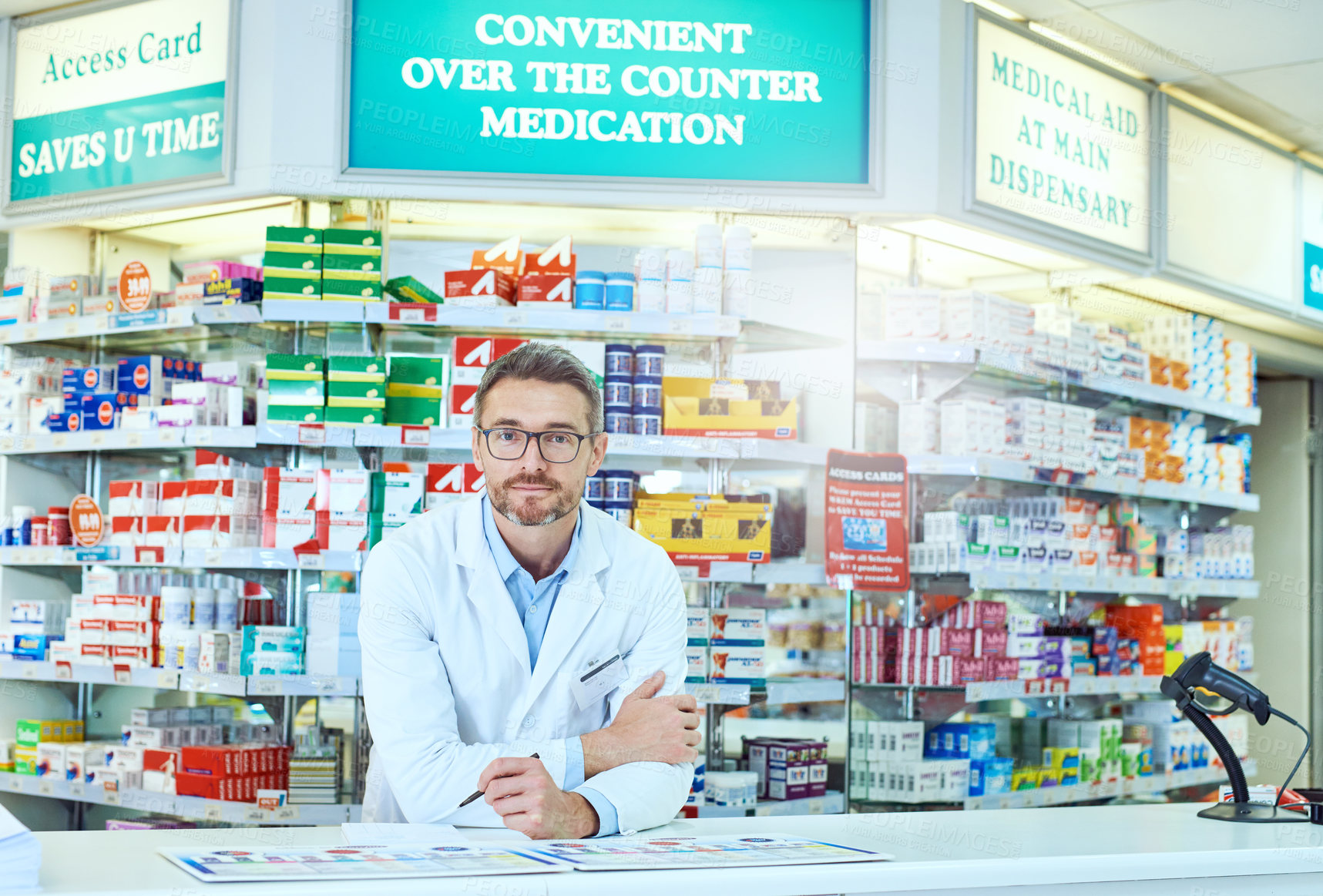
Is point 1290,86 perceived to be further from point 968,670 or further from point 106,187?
point 106,187

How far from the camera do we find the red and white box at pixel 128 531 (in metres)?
4.44

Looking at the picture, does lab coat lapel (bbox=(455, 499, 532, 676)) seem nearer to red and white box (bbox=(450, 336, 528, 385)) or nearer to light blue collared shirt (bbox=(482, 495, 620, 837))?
light blue collared shirt (bbox=(482, 495, 620, 837))

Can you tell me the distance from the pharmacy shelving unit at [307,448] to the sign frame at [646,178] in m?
0.50

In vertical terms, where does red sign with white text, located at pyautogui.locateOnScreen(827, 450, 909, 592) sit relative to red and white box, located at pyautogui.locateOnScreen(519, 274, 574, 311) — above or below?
below

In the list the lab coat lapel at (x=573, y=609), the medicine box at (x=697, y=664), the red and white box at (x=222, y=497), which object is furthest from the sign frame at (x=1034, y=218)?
the red and white box at (x=222, y=497)

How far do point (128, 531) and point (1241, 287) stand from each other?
524 centimetres

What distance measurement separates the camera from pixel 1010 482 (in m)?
5.29

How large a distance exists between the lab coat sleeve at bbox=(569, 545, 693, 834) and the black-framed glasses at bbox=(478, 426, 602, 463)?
0.33 m

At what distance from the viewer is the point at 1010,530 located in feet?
15.8

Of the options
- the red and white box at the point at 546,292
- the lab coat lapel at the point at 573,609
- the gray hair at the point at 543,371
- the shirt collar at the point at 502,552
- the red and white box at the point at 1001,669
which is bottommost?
the red and white box at the point at 1001,669

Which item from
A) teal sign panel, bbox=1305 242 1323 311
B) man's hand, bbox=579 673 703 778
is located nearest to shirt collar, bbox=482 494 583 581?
man's hand, bbox=579 673 703 778

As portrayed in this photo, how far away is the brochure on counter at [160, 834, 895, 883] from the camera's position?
1573 millimetres

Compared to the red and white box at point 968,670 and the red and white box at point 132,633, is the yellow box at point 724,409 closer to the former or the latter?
the red and white box at point 968,670

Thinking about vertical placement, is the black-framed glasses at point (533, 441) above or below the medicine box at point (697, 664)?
above
